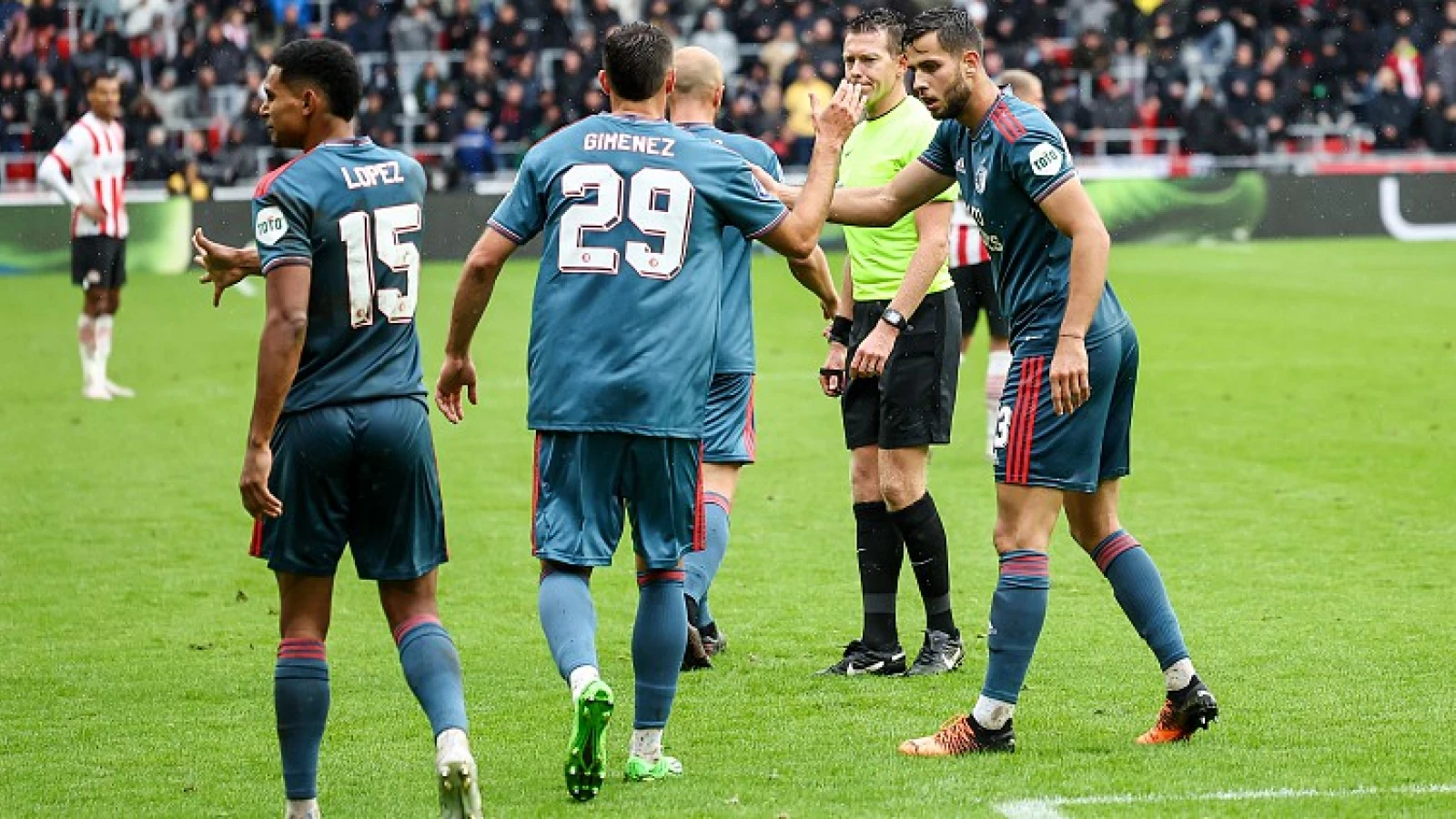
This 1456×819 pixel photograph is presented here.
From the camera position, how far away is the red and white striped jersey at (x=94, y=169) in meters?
16.3

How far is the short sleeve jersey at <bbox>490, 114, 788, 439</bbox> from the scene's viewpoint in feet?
18.3

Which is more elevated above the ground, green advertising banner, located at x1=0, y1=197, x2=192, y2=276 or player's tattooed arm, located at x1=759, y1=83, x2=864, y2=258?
player's tattooed arm, located at x1=759, y1=83, x2=864, y2=258

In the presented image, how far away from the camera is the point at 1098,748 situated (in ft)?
19.6

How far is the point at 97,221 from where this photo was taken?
16234 mm

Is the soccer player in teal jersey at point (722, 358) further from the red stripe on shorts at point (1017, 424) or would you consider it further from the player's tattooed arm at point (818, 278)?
the red stripe on shorts at point (1017, 424)

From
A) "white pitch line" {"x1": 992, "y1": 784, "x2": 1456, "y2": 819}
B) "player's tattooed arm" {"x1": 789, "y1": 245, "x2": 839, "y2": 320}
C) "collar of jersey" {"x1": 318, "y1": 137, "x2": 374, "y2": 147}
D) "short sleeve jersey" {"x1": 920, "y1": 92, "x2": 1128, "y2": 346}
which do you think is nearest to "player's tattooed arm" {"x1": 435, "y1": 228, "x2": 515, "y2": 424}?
"collar of jersey" {"x1": 318, "y1": 137, "x2": 374, "y2": 147}

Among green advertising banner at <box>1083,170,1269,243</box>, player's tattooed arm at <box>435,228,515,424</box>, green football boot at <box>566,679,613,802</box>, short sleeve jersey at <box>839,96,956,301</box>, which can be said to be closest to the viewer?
green football boot at <box>566,679,613,802</box>

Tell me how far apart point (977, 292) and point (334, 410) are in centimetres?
785

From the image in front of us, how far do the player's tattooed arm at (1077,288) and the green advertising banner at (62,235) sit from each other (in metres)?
20.8

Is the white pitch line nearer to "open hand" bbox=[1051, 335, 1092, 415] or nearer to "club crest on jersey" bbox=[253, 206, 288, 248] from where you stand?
"open hand" bbox=[1051, 335, 1092, 415]

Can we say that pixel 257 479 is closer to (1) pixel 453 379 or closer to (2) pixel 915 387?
(1) pixel 453 379

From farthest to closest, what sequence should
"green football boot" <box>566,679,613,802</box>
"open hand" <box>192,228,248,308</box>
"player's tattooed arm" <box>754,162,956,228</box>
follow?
"player's tattooed arm" <box>754,162,956,228</box>, "open hand" <box>192,228,248,308</box>, "green football boot" <box>566,679,613,802</box>

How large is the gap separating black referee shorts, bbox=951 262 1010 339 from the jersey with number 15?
292 inches

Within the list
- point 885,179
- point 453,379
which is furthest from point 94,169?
point 453,379
